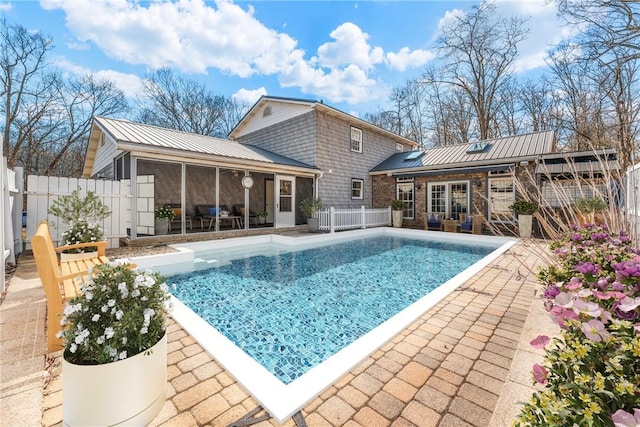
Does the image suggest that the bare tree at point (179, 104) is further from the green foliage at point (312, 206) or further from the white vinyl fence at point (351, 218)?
the white vinyl fence at point (351, 218)

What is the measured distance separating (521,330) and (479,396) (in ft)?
4.45

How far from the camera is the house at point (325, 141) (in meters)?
12.0

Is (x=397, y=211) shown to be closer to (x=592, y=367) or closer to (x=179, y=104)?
(x=592, y=367)

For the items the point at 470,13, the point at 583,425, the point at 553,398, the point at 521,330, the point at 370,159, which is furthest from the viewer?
the point at 470,13

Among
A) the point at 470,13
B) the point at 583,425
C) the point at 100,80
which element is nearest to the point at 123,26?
the point at 100,80

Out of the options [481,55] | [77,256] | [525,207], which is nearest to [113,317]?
[77,256]

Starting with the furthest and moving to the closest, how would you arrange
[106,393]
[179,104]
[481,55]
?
[179,104] < [481,55] < [106,393]

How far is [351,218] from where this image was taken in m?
11.8

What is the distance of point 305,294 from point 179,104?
77.5 ft

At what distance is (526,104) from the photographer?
18.7 meters

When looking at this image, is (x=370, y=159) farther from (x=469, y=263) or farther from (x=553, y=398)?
(x=553, y=398)

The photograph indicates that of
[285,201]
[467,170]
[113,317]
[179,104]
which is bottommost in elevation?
[113,317]

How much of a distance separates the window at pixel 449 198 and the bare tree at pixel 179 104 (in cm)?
1920

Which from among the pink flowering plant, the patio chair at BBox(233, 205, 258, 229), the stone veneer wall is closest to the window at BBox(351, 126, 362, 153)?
the stone veneer wall
